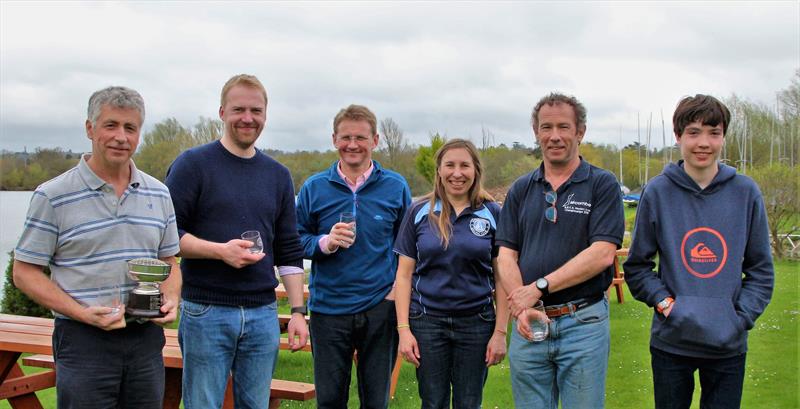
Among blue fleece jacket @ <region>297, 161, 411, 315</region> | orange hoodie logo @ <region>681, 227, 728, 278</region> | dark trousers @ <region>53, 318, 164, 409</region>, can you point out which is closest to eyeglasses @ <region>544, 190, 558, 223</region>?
orange hoodie logo @ <region>681, 227, 728, 278</region>

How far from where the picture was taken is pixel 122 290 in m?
2.98

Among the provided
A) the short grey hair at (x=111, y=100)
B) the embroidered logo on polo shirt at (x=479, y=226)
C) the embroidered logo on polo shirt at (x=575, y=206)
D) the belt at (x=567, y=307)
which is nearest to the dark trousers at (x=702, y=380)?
the belt at (x=567, y=307)

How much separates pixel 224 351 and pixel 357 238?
3.40ft

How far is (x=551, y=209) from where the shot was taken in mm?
3459

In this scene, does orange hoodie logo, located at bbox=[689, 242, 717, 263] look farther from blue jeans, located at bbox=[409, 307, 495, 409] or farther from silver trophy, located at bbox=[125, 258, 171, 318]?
silver trophy, located at bbox=[125, 258, 171, 318]

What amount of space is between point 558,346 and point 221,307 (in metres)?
1.77

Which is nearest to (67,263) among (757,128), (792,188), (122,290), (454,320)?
(122,290)

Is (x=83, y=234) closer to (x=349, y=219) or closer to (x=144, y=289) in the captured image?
(x=144, y=289)

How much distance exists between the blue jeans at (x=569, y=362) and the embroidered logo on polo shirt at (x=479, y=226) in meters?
0.64

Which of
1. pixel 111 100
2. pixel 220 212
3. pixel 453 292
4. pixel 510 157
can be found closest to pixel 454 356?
pixel 453 292

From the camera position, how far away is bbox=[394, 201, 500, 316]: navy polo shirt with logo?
12.1 feet

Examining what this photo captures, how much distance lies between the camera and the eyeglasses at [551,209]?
11.3 ft

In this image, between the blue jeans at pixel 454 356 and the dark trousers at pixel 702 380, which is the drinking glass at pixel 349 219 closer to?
the blue jeans at pixel 454 356

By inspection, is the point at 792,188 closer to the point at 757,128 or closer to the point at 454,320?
the point at 454,320
